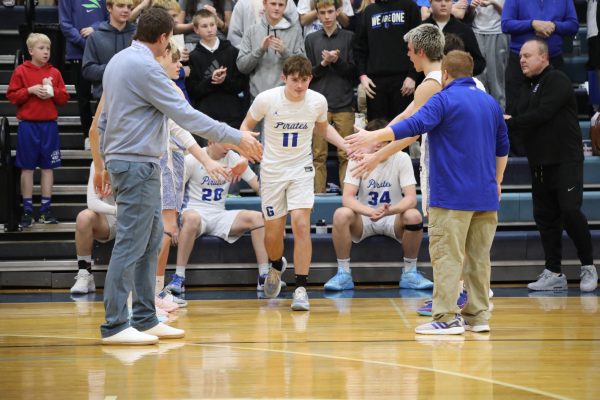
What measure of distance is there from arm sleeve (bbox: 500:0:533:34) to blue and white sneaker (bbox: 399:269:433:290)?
2.68 meters

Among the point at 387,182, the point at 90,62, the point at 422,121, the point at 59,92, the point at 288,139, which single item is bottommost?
the point at 387,182

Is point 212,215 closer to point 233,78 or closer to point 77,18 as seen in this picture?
point 233,78

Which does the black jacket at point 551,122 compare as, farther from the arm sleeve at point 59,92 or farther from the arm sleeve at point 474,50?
the arm sleeve at point 59,92

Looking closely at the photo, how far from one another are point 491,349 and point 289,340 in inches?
46.8

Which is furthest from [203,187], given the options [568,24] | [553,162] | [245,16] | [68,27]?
[568,24]

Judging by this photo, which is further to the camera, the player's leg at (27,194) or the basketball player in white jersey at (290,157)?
the player's leg at (27,194)

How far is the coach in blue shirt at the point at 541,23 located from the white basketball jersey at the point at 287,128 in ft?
9.29

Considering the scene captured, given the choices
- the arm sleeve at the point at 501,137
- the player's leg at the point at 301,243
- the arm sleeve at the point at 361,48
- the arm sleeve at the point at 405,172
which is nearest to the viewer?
the arm sleeve at the point at 501,137

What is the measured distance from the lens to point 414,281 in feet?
28.2

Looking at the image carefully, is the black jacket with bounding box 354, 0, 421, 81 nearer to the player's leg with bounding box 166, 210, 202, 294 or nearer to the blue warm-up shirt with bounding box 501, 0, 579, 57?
the blue warm-up shirt with bounding box 501, 0, 579, 57

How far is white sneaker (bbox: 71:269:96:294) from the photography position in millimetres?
8406

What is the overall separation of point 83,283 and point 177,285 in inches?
31.5

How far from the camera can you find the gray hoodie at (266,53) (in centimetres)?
987

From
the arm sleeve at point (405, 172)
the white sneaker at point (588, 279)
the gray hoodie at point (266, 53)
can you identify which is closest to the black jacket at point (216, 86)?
the gray hoodie at point (266, 53)
